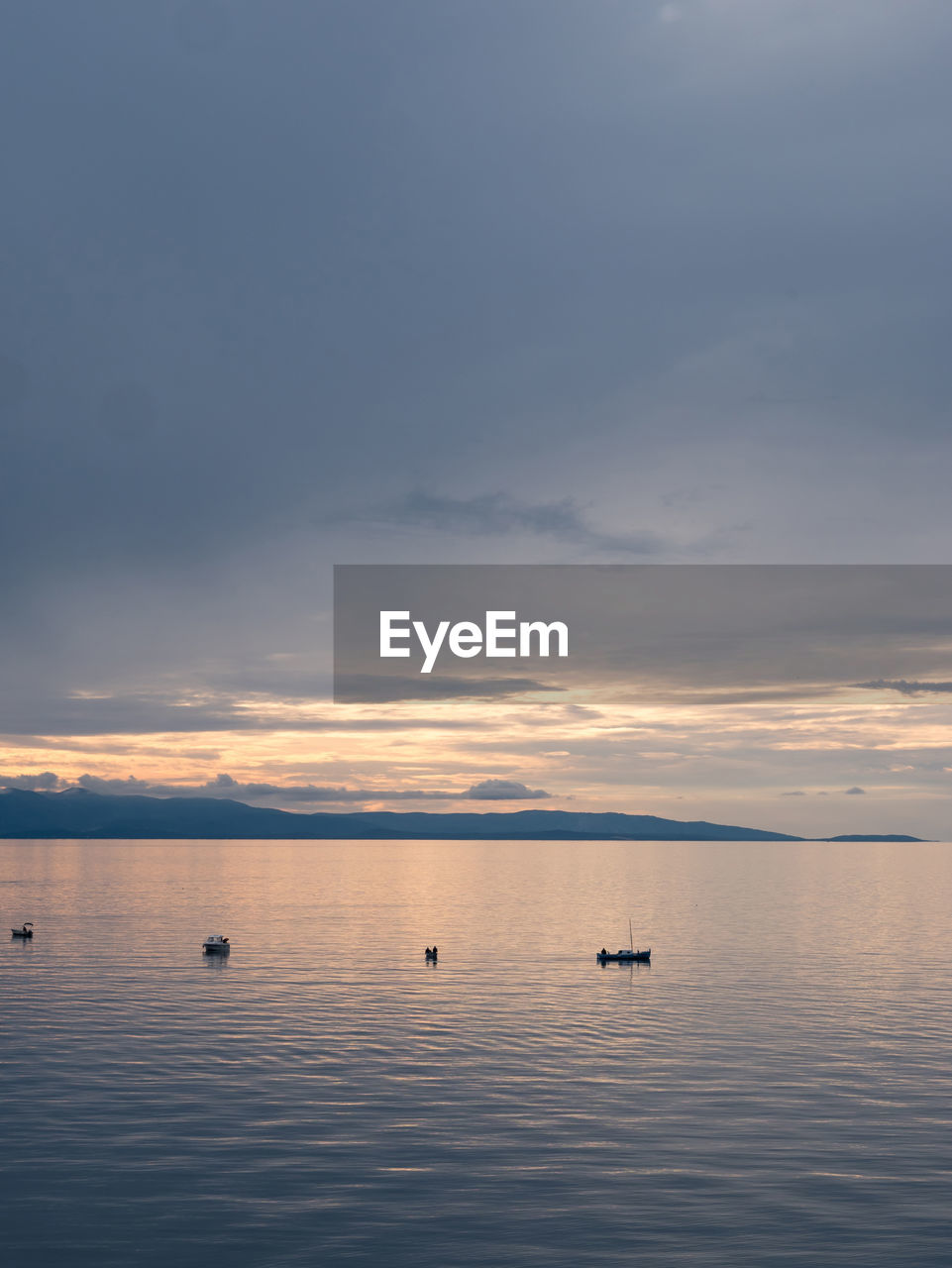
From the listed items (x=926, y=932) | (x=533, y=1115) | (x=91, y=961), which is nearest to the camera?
(x=533, y=1115)

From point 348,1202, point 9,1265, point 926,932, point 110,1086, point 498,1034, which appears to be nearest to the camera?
point 9,1265

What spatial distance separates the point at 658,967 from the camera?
411ft

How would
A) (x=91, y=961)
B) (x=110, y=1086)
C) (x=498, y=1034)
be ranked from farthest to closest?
(x=91, y=961) < (x=498, y=1034) < (x=110, y=1086)

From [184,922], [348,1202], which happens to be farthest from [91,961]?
[348,1202]

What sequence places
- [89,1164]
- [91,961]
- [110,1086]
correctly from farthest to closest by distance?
1. [91,961]
2. [110,1086]
3. [89,1164]

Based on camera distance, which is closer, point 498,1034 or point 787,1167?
point 787,1167

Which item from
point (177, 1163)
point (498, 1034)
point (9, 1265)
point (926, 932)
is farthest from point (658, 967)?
point (9, 1265)

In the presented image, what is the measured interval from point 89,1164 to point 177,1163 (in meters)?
4.23

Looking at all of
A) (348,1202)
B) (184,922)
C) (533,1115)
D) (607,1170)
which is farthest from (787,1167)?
(184,922)

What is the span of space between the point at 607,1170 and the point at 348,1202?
42.0ft

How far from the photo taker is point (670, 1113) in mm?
58969

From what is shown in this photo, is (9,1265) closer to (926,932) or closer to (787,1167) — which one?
(787,1167)

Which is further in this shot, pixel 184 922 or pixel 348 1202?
pixel 184 922

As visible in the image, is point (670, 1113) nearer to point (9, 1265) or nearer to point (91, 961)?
point (9, 1265)
